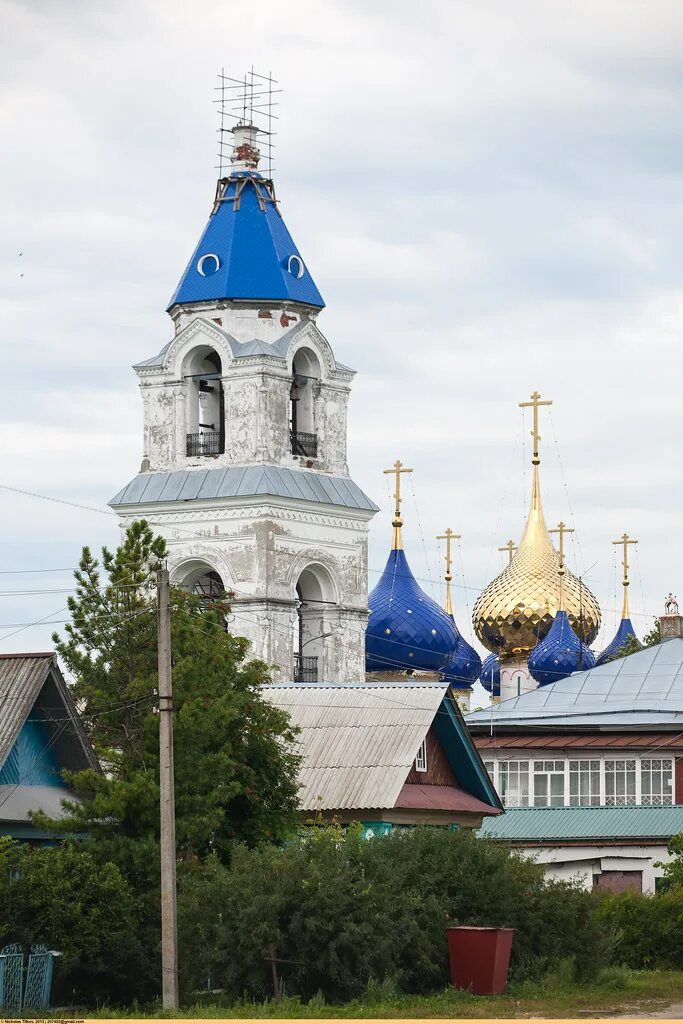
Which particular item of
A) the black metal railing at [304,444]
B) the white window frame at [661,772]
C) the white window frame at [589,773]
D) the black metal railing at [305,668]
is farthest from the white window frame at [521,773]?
the black metal railing at [304,444]

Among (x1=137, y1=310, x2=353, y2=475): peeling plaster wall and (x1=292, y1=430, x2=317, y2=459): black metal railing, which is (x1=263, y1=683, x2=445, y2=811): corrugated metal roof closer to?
(x1=137, y1=310, x2=353, y2=475): peeling plaster wall

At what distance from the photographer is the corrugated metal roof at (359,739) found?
36281 mm

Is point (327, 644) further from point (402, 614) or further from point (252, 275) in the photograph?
point (402, 614)

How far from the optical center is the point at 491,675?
3086 inches

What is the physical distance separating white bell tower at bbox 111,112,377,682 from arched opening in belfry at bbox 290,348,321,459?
0.10ft

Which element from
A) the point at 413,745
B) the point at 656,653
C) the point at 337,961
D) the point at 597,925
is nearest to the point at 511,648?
the point at 656,653

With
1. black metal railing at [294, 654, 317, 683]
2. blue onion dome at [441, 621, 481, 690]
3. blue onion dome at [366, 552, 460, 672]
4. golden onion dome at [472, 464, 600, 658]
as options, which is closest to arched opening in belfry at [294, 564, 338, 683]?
black metal railing at [294, 654, 317, 683]

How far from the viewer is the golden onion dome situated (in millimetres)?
75562

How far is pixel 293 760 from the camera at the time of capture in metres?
32.8

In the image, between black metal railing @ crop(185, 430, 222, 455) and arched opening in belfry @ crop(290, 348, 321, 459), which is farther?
black metal railing @ crop(185, 430, 222, 455)

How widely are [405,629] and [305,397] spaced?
1233cm

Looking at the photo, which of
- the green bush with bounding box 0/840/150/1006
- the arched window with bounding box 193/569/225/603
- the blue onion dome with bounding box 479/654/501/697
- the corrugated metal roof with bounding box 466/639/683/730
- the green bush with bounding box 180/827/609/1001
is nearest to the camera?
the green bush with bounding box 0/840/150/1006

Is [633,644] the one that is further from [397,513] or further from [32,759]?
[32,759]

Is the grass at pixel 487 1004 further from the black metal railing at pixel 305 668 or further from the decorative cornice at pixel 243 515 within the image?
the decorative cornice at pixel 243 515
